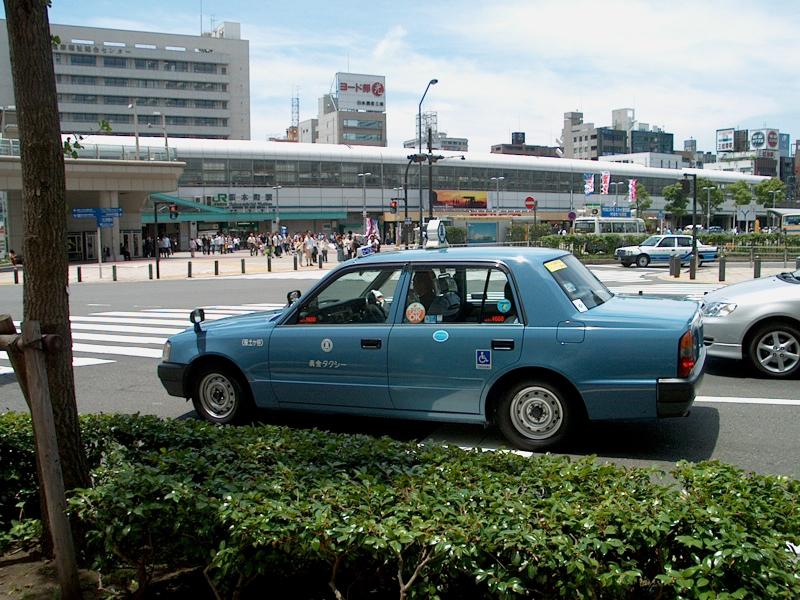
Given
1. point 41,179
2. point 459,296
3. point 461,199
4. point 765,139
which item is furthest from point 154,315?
point 765,139

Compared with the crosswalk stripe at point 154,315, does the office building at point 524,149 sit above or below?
above

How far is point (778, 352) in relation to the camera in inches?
364

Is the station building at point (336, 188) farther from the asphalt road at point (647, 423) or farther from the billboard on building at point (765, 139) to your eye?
the billboard on building at point (765, 139)

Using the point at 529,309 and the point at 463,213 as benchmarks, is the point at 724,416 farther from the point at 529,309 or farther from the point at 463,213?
the point at 463,213

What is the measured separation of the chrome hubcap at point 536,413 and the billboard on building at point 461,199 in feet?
298

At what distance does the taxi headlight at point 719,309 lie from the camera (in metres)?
9.41

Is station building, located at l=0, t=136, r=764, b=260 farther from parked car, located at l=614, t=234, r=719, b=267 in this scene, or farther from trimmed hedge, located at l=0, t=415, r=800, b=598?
trimmed hedge, located at l=0, t=415, r=800, b=598

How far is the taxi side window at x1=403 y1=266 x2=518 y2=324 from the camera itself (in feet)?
21.3

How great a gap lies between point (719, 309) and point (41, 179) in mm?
8174

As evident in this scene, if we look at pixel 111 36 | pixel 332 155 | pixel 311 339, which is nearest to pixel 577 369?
pixel 311 339

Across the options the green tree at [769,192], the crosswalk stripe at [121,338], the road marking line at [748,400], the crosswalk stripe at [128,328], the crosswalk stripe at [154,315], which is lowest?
the road marking line at [748,400]

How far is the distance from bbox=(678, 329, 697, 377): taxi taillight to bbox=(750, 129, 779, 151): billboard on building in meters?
198

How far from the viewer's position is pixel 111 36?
106 m

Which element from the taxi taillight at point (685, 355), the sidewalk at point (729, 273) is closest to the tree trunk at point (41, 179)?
the taxi taillight at point (685, 355)
